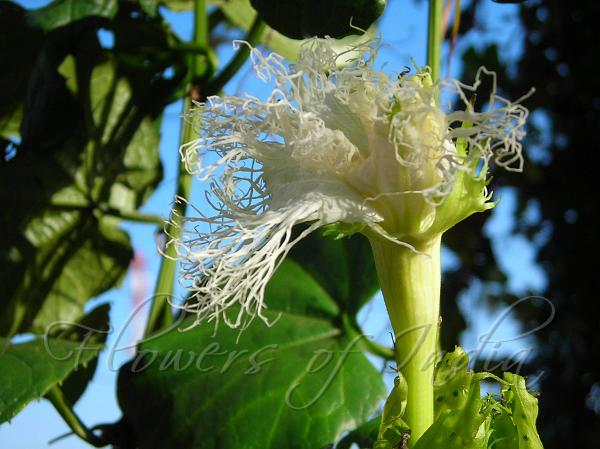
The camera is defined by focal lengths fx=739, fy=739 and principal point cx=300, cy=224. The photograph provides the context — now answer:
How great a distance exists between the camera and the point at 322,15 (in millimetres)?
526

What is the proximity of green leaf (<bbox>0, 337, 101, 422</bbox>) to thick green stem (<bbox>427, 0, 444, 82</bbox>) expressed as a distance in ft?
1.12

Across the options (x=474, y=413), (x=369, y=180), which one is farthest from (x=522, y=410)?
(x=369, y=180)

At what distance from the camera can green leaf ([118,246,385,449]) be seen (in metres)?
0.56

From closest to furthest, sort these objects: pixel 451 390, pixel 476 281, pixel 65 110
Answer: pixel 451 390 < pixel 65 110 < pixel 476 281

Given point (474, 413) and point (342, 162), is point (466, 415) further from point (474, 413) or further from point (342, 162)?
point (342, 162)

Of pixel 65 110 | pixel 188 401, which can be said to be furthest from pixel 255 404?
pixel 65 110

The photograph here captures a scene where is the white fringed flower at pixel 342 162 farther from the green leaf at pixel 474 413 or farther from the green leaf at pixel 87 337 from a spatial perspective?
the green leaf at pixel 87 337

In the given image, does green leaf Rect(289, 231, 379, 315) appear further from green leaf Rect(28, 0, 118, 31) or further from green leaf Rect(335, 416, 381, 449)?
green leaf Rect(28, 0, 118, 31)

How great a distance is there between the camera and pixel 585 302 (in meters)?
1.93

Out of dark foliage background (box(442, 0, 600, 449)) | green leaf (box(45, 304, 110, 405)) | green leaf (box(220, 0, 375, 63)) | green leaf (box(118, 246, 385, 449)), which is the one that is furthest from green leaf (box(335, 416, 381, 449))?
dark foliage background (box(442, 0, 600, 449))

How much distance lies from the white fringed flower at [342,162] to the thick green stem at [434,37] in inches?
5.0

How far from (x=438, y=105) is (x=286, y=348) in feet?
0.92

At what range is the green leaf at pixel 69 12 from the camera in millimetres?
648

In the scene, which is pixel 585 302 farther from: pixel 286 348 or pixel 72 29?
pixel 72 29
